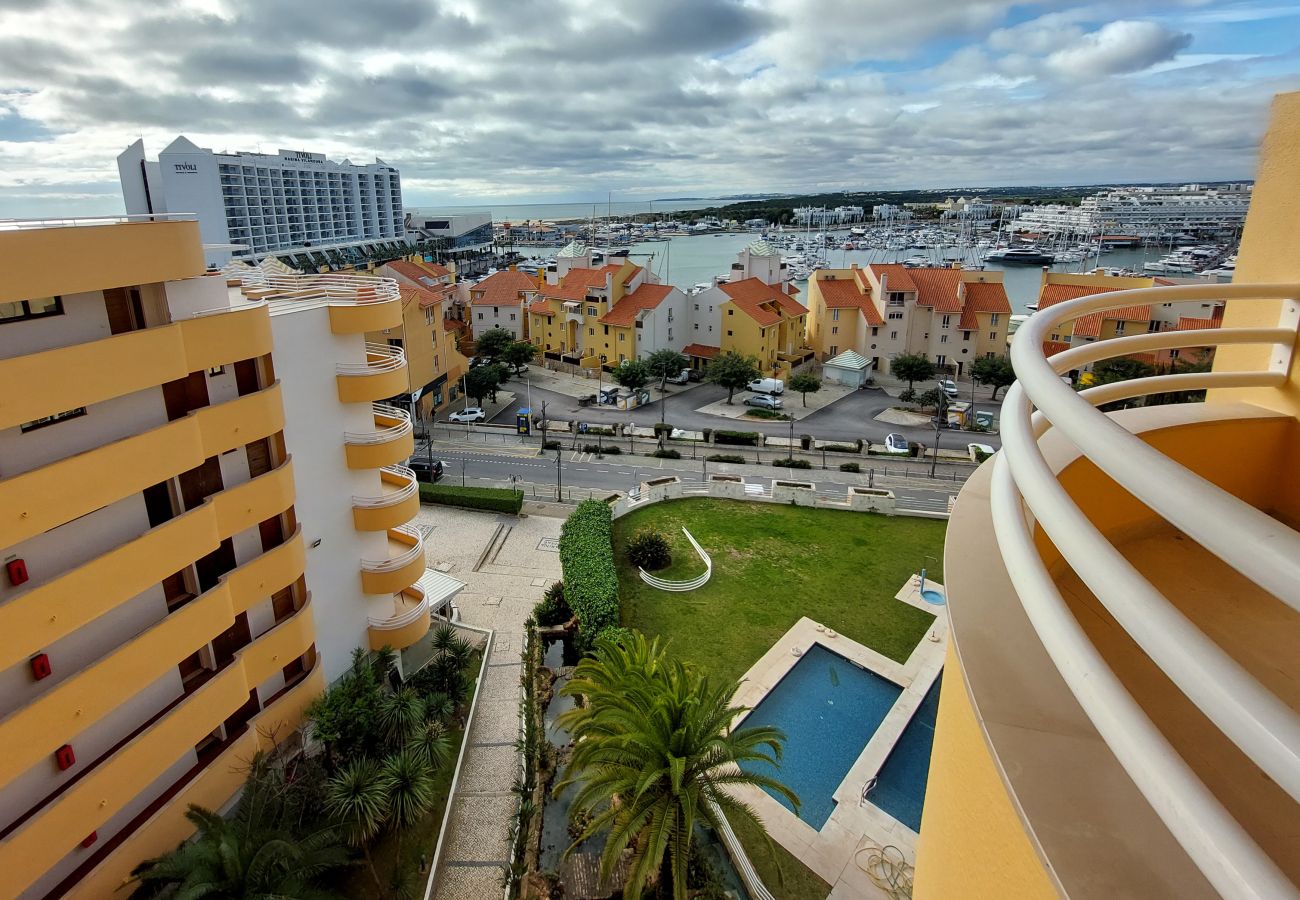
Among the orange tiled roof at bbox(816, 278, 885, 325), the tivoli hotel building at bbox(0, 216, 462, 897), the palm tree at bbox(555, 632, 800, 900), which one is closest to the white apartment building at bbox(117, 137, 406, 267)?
the orange tiled roof at bbox(816, 278, 885, 325)

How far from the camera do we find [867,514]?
108 ft

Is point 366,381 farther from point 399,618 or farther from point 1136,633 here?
point 1136,633

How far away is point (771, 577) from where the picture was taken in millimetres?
27219

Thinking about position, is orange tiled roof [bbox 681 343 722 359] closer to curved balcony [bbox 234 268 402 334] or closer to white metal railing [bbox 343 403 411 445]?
white metal railing [bbox 343 403 411 445]

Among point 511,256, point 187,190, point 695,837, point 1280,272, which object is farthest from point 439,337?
point 511,256

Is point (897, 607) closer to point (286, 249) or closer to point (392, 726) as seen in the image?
point (392, 726)

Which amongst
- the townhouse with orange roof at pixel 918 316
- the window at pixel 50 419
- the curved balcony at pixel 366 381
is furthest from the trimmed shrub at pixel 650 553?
the townhouse with orange roof at pixel 918 316

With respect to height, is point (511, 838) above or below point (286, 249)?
below

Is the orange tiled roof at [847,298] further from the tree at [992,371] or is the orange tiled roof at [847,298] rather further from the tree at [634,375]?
the tree at [634,375]

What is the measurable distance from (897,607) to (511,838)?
607 inches

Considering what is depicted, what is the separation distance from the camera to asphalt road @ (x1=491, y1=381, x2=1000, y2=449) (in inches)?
1876

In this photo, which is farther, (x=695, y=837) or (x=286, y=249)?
(x=286, y=249)

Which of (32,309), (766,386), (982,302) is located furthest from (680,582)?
(982,302)

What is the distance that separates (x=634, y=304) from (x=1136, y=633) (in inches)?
2318
